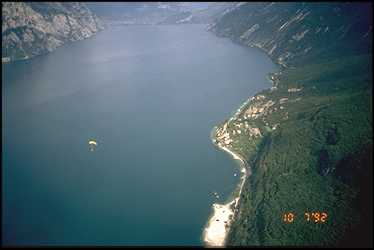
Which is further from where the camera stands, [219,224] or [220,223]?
[220,223]

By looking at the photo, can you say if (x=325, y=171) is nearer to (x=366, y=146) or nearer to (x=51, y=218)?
(x=366, y=146)

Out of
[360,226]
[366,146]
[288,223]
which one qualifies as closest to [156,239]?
[288,223]
